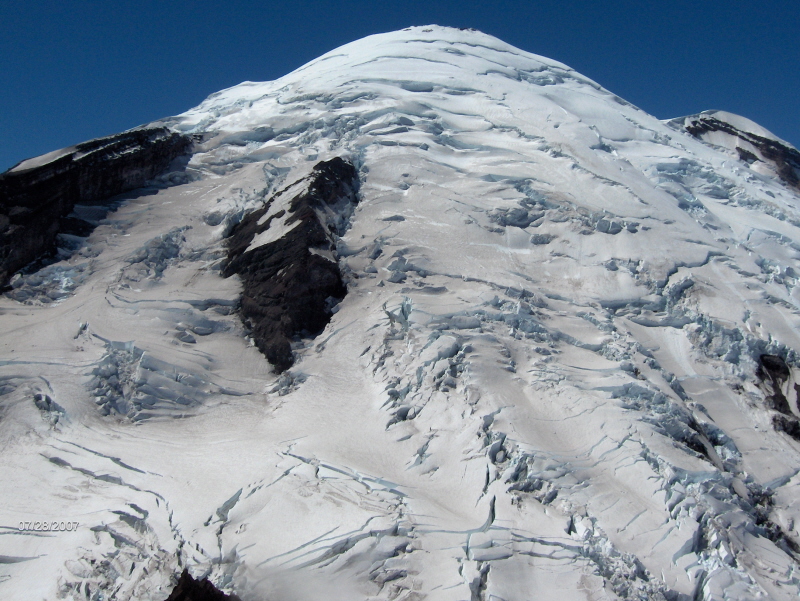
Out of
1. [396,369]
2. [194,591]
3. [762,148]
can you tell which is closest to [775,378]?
[396,369]

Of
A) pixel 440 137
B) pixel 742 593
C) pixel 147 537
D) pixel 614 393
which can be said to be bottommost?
pixel 147 537

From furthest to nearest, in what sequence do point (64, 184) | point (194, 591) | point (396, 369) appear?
point (64, 184) < point (396, 369) < point (194, 591)

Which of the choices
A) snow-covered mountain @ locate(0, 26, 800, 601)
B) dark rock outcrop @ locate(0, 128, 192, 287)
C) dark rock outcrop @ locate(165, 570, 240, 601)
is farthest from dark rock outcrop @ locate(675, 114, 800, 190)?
dark rock outcrop @ locate(165, 570, 240, 601)

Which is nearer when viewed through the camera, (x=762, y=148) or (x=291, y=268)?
(x=291, y=268)

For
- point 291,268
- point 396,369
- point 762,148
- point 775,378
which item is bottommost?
point 396,369

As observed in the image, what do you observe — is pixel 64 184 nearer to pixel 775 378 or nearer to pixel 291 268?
pixel 291 268

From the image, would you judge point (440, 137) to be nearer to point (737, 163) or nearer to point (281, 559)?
point (737, 163)

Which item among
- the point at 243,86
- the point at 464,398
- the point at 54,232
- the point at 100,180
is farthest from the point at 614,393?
the point at 243,86

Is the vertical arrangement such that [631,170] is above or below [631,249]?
above
